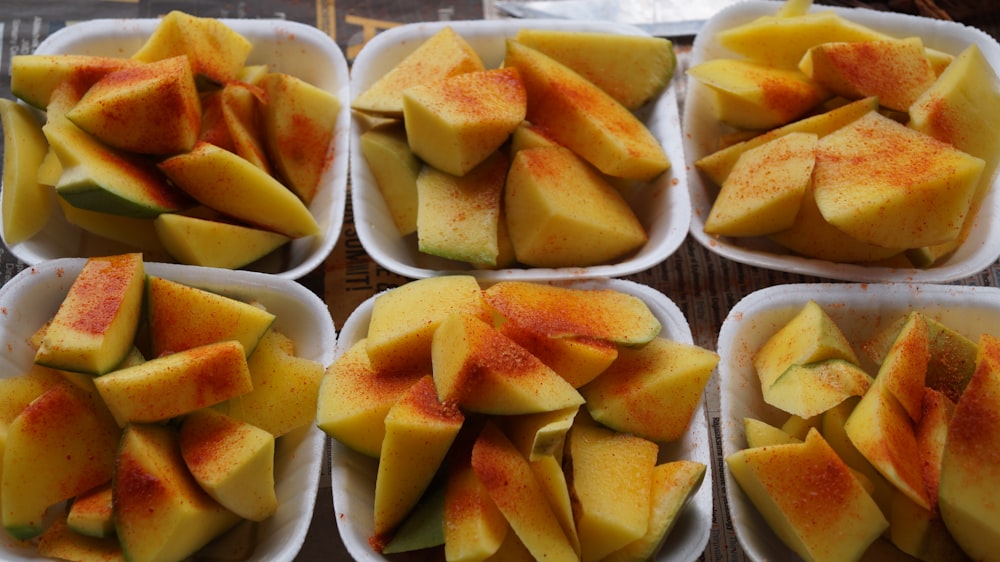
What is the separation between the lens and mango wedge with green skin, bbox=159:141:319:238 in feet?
4.33

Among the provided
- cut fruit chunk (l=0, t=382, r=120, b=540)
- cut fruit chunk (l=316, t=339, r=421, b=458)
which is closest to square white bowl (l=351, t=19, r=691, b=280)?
cut fruit chunk (l=316, t=339, r=421, b=458)

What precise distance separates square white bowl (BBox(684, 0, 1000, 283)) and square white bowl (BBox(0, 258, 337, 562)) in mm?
642

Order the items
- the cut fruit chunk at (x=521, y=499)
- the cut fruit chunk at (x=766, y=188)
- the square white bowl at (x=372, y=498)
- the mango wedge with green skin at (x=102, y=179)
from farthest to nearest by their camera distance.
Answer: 1. the cut fruit chunk at (x=766, y=188)
2. the mango wedge with green skin at (x=102, y=179)
3. the square white bowl at (x=372, y=498)
4. the cut fruit chunk at (x=521, y=499)

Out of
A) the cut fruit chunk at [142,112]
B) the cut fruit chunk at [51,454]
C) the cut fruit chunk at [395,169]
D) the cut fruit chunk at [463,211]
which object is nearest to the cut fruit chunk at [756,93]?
the cut fruit chunk at [463,211]

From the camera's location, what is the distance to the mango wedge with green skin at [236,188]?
1319mm

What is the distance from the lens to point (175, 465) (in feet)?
3.65

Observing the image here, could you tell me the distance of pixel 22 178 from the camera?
1.33 m

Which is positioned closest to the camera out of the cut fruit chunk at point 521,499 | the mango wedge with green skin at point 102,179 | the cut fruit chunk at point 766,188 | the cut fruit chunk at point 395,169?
the cut fruit chunk at point 521,499

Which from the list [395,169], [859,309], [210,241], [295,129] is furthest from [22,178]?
[859,309]

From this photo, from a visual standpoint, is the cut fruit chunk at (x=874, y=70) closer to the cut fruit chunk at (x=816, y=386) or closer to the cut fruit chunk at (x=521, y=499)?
the cut fruit chunk at (x=816, y=386)

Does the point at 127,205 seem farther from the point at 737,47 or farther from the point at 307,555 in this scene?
the point at 737,47

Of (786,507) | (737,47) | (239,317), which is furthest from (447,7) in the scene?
Result: (786,507)

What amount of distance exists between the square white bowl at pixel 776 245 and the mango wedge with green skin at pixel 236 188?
65 centimetres

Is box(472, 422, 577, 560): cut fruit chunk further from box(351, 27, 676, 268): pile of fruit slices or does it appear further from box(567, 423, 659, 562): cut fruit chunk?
box(351, 27, 676, 268): pile of fruit slices
